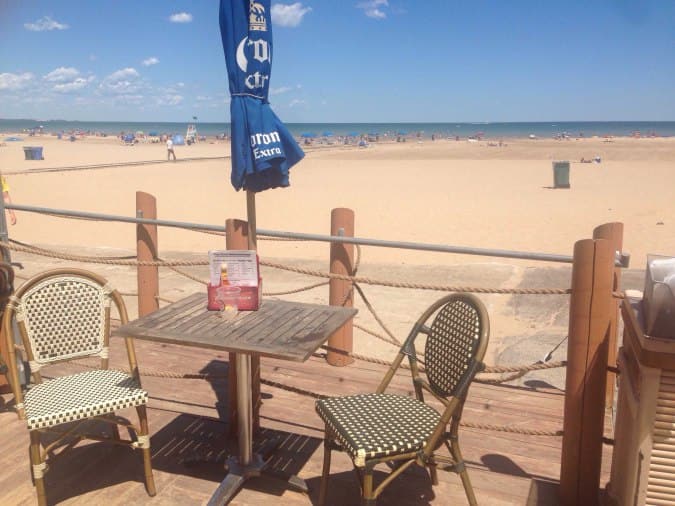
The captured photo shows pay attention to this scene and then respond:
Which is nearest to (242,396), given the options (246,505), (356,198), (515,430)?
(246,505)

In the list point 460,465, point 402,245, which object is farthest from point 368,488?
point 402,245

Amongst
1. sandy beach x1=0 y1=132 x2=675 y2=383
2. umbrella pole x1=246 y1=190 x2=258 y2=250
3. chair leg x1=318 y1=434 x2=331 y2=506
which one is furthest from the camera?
sandy beach x1=0 y1=132 x2=675 y2=383

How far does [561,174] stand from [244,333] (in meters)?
20.4

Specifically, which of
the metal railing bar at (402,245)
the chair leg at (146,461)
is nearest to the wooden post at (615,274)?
the metal railing bar at (402,245)

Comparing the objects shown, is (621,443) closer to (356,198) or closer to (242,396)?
(242,396)

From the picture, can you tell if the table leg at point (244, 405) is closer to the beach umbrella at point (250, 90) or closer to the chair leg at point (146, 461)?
the chair leg at point (146, 461)

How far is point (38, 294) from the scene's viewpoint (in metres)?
3.29

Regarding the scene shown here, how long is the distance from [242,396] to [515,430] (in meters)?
1.45

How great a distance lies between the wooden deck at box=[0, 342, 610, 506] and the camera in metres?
3.09

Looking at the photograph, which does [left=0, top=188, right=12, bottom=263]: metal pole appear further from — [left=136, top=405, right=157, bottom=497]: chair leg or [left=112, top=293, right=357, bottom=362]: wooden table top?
[left=136, top=405, right=157, bottom=497]: chair leg

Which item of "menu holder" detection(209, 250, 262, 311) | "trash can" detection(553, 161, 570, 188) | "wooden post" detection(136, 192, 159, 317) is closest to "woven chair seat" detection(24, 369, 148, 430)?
"menu holder" detection(209, 250, 262, 311)

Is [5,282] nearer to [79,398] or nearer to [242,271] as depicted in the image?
[79,398]

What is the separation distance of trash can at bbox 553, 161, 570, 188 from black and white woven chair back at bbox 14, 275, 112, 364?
66.1ft

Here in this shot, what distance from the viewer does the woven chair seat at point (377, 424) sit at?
2469 millimetres
